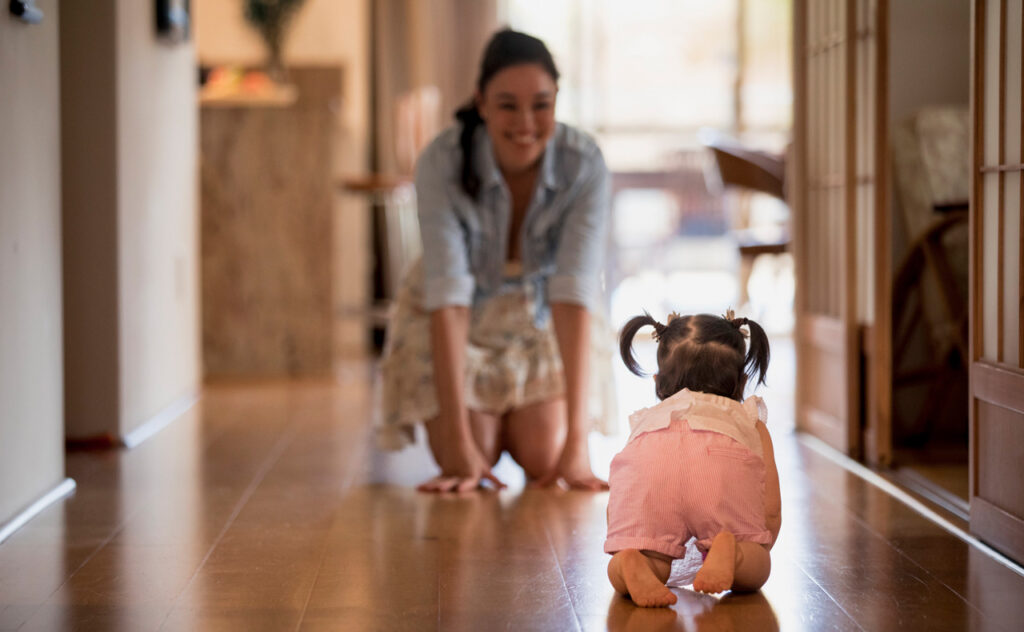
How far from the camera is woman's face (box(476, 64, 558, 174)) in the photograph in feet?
8.38

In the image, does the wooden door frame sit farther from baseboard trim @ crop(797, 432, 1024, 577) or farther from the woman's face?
the woman's face

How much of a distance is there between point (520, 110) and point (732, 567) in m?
1.24

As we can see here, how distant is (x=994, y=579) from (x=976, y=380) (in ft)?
1.40

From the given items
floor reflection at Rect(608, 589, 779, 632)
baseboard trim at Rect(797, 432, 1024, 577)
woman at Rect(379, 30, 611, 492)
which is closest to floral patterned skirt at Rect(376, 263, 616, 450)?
woman at Rect(379, 30, 611, 492)

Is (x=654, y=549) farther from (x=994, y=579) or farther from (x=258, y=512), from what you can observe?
(x=258, y=512)

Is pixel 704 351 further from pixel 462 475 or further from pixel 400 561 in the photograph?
pixel 462 475

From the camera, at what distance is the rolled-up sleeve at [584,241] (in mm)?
2627

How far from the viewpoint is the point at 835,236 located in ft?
10.6

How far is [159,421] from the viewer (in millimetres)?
3590

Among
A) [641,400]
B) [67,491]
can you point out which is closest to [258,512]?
[67,491]

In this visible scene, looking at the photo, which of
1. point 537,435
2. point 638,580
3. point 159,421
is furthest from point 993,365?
point 159,421

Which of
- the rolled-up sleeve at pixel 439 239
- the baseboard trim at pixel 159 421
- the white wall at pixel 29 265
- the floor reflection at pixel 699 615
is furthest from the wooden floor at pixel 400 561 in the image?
the rolled-up sleeve at pixel 439 239

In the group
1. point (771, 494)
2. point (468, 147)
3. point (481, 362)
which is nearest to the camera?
point (771, 494)

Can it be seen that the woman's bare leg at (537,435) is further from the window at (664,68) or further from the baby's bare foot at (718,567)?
the window at (664,68)
